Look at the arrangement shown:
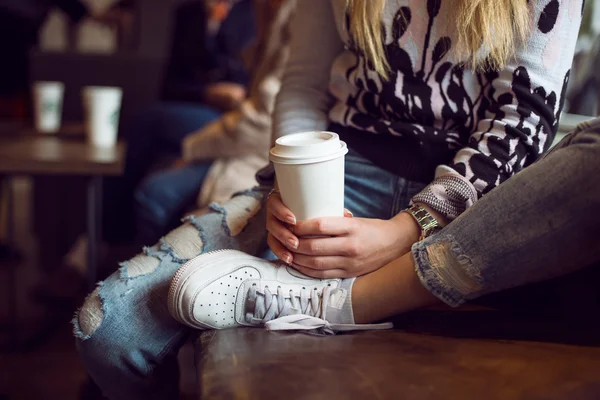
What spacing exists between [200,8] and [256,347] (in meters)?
2.32

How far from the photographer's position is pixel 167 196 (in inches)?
70.4

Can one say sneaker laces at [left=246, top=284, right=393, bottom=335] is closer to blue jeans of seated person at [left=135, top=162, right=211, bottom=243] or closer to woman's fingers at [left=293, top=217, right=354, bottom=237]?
woman's fingers at [left=293, top=217, right=354, bottom=237]

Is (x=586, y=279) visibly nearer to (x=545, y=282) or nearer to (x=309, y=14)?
(x=545, y=282)

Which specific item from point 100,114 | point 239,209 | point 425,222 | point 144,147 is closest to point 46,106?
point 100,114

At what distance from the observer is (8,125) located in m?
2.09

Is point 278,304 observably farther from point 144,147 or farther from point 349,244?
point 144,147

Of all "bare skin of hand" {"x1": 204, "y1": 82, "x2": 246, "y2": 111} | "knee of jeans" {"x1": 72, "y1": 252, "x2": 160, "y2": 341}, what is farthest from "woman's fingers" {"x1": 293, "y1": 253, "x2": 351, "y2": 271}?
"bare skin of hand" {"x1": 204, "y1": 82, "x2": 246, "y2": 111}

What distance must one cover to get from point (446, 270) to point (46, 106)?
60.7 inches

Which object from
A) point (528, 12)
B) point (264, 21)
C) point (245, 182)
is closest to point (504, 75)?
point (528, 12)

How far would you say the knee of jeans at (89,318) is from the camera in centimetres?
84

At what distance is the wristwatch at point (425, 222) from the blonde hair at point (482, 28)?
0.21 metres

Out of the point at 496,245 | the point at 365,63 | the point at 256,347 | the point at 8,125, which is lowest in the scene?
the point at 8,125

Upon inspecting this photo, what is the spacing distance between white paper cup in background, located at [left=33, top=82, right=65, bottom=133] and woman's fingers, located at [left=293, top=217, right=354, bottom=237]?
1.37 m

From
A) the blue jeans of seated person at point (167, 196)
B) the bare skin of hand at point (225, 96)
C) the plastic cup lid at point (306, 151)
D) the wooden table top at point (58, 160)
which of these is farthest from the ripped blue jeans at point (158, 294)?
the bare skin of hand at point (225, 96)
